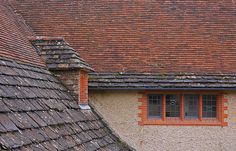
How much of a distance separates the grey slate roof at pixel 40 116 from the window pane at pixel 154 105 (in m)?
2.87

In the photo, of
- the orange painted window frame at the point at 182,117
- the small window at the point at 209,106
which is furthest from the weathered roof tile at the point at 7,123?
the small window at the point at 209,106

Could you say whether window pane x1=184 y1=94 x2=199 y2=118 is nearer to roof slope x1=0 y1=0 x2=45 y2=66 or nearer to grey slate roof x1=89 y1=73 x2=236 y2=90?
grey slate roof x1=89 y1=73 x2=236 y2=90

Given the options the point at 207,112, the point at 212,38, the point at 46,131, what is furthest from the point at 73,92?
the point at 212,38

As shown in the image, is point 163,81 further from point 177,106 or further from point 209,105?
point 209,105

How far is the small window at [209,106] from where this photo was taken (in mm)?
13258

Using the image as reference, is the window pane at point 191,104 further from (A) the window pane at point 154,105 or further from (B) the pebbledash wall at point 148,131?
(A) the window pane at point 154,105

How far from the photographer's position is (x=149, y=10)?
15336 millimetres

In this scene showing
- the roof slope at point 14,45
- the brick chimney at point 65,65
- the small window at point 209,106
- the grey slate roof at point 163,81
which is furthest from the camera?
the small window at point 209,106

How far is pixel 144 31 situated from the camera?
14.4 metres

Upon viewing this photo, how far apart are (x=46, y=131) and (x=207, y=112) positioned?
7.57m

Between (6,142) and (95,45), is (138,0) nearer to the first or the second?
(95,45)

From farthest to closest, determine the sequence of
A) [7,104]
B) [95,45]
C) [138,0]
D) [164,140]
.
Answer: [138,0]
[95,45]
[164,140]
[7,104]

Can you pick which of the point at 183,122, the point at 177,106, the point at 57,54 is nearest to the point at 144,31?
the point at 177,106

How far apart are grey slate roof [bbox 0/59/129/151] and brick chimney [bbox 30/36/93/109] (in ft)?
0.93
